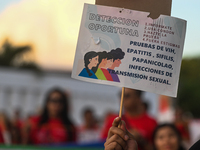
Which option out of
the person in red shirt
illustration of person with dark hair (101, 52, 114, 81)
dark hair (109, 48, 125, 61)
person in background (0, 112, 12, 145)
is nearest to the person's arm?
illustration of person with dark hair (101, 52, 114, 81)

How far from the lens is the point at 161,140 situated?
11.8 ft

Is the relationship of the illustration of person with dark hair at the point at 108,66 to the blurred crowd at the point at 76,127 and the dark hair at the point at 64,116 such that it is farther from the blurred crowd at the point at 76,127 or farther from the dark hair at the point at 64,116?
the dark hair at the point at 64,116

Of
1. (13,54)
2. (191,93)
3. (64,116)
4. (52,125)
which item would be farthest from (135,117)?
(191,93)

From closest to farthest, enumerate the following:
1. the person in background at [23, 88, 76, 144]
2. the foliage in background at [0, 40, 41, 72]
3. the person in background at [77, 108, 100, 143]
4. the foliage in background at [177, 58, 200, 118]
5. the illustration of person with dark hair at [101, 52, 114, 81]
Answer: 1. the illustration of person with dark hair at [101, 52, 114, 81]
2. the person in background at [23, 88, 76, 144]
3. the person in background at [77, 108, 100, 143]
4. the foliage in background at [0, 40, 41, 72]
5. the foliage in background at [177, 58, 200, 118]

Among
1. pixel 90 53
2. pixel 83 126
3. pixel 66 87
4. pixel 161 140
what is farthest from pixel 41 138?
pixel 90 53

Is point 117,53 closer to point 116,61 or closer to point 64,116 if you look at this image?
point 116,61

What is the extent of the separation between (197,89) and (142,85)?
139 feet

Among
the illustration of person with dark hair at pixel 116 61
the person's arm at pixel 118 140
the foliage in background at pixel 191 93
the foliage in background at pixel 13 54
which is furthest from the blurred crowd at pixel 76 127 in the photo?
the foliage in background at pixel 191 93

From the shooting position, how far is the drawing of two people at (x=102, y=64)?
1957 millimetres

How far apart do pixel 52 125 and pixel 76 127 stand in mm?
1075

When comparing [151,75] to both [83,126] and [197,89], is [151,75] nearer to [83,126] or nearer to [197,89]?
[83,126]

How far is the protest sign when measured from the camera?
1926 mm

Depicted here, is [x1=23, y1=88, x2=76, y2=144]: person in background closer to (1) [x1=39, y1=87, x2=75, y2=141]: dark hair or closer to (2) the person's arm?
(1) [x1=39, y1=87, x2=75, y2=141]: dark hair

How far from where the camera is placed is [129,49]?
1957 mm
